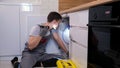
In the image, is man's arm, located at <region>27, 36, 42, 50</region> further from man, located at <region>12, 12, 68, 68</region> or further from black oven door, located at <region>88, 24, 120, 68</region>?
black oven door, located at <region>88, 24, 120, 68</region>

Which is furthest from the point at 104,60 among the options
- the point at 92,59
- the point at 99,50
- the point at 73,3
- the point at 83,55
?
the point at 73,3

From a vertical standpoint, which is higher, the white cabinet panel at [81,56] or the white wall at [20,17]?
the white wall at [20,17]

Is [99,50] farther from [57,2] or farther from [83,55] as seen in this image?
[57,2]

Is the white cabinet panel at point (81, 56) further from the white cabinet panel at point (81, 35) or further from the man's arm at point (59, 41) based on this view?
the man's arm at point (59, 41)

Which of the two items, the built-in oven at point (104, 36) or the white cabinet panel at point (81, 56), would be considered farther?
the white cabinet panel at point (81, 56)

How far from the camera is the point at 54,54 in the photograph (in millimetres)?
2578

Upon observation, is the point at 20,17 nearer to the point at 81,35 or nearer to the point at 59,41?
the point at 59,41

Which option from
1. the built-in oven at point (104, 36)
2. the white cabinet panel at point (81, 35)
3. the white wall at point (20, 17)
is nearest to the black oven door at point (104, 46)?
the built-in oven at point (104, 36)

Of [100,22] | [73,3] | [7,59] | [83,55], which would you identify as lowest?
[7,59]

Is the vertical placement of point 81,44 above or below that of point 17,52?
above

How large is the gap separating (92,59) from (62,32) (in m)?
1.33

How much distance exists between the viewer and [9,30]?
10.6 ft

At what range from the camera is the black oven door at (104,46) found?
40.9 inches

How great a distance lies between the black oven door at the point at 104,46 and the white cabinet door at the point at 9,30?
2.01 m
